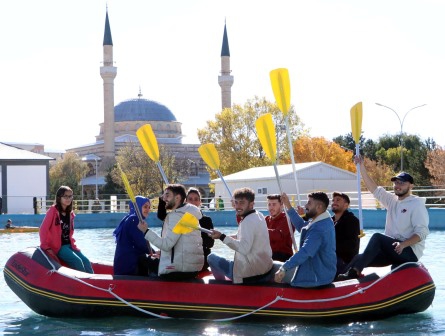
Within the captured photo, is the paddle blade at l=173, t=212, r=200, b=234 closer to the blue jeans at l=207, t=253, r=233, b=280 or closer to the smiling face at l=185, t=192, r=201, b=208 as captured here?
the blue jeans at l=207, t=253, r=233, b=280

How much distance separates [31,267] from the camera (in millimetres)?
9547

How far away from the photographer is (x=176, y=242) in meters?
8.57

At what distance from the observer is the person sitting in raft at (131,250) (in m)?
9.07

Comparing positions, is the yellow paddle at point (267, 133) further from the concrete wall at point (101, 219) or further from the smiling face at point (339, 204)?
the concrete wall at point (101, 219)

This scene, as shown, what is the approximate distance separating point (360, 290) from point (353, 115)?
286 cm

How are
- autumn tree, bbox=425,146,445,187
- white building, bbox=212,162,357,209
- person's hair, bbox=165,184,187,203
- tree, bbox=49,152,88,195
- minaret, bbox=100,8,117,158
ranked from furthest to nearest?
minaret, bbox=100,8,117,158 → tree, bbox=49,152,88,195 → autumn tree, bbox=425,146,445,187 → white building, bbox=212,162,357,209 → person's hair, bbox=165,184,187,203

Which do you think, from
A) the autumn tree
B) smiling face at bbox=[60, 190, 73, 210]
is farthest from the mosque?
smiling face at bbox=[60, 190, 73, 210]

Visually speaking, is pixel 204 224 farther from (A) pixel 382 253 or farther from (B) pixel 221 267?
(A) pixel 382 253

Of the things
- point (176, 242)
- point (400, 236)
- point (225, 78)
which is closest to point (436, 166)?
point (225, 78)

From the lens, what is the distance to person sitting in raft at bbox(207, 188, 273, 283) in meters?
7.95

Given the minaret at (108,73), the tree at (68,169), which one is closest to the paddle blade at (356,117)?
the tree at (68,169)

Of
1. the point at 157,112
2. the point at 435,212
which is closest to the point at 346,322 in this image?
the point at 435,212

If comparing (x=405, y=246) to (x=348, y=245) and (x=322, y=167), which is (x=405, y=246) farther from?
(x=322, y=167)

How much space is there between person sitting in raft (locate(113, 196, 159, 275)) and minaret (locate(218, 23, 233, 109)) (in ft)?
216
